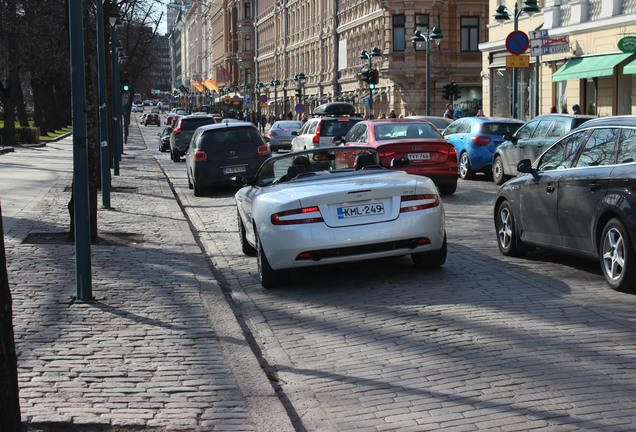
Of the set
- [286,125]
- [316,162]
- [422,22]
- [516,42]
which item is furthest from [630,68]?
[422,22]

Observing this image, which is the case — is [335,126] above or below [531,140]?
above

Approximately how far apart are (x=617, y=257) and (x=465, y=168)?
1524 cm

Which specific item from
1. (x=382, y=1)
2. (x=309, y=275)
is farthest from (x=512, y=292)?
(x=382, y=1)

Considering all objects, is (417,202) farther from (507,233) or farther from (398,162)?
(507,233)

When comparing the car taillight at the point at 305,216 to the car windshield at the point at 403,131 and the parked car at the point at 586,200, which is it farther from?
the car windshield at the point at 403,131

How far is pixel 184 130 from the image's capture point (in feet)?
117

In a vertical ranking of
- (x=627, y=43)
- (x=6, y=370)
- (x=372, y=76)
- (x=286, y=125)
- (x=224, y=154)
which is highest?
(x=627, y=43)

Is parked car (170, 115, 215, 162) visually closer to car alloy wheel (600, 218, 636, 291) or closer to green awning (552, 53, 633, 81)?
green awning (552, 53, 633, 81)

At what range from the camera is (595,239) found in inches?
324

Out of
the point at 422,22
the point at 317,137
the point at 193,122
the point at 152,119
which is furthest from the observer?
the point at 152,119

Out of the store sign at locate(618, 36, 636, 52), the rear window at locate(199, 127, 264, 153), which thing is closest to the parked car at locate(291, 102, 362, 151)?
the rear window at locate(199, 127, 264, 153)

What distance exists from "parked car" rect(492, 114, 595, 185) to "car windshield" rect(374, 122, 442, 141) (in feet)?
7.58

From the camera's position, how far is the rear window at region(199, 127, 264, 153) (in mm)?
20672

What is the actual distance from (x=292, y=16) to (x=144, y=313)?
88.5 metres
